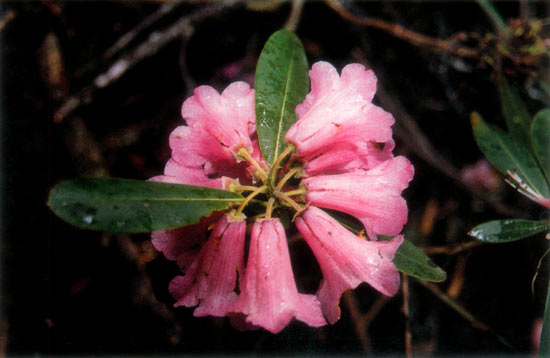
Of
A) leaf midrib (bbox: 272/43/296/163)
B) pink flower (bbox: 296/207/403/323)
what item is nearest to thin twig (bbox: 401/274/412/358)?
pink flower (bbox: 296/207/403/323)

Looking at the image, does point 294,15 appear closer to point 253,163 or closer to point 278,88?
point 278,88

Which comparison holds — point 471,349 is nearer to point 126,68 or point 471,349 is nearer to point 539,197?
point 539,197

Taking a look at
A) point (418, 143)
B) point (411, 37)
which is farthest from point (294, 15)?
point (418, 143)

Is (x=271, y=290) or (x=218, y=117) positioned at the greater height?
(x=218, y=117)

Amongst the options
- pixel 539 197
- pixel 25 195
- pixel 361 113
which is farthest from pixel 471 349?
pixel 25 195

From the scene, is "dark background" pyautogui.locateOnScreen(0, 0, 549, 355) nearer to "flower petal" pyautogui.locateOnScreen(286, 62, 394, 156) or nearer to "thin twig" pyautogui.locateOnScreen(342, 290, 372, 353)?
"thin twig" pyautogui.locateOnScreen(342, 290, 372, 353)

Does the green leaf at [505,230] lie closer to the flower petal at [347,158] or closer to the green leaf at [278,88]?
the flower petal at [347,158]

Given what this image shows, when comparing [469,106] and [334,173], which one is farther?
[469,106]
